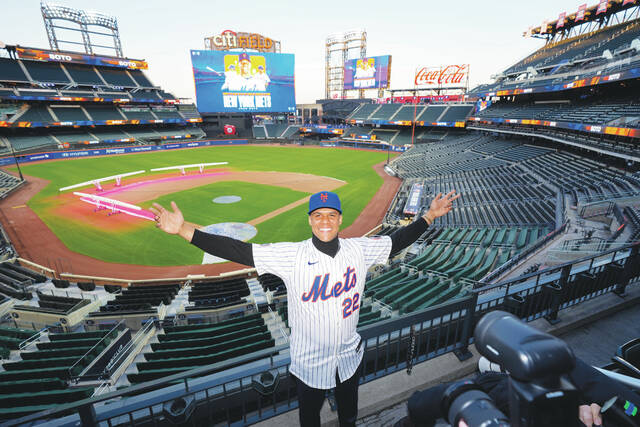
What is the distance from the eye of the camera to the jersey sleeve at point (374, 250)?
2.96 metres

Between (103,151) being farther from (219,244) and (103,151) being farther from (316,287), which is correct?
(316,287)

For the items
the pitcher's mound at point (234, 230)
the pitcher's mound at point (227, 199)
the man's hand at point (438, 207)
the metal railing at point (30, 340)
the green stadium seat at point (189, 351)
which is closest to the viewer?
the man's hand at point (438, 207)

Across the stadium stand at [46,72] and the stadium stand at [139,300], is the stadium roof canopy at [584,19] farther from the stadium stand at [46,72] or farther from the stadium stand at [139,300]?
the stadium stand at [46,72]

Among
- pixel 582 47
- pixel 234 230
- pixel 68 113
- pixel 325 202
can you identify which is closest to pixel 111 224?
pixel 234 230

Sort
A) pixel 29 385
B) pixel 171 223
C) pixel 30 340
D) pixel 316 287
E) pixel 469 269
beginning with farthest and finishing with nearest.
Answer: pixel 469 269 < pixel 30 340 < pixel 29 385 < pixel 171 223 < pixel 316 287

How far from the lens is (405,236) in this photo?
3232 millimetres

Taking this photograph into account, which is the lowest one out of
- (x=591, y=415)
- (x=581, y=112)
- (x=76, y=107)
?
(x=591, y=415)

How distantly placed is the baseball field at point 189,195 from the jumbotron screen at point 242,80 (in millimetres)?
20415

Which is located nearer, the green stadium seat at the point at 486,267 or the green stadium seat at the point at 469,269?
the green stadium seat at the point at 486,267

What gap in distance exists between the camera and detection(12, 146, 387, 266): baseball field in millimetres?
17375

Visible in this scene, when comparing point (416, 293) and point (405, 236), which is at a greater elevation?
point (405, 236)

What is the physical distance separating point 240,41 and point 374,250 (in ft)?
257

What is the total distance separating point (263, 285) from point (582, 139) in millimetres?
26738

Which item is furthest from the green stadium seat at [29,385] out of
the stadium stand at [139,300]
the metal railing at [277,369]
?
the stadium stand at [139,300]
